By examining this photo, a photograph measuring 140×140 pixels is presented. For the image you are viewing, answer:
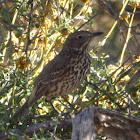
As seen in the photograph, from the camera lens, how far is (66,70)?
4297mm

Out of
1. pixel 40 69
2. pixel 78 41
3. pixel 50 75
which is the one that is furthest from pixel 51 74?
pixel 78 41

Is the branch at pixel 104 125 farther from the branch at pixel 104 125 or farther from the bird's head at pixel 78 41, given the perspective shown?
the bird's head at pixel 78 41

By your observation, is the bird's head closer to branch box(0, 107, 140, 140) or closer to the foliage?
the foliage

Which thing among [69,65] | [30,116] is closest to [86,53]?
[69,65]

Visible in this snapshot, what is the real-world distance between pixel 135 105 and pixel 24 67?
1.18 metres

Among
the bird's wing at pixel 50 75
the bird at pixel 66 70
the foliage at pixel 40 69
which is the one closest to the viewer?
the foliage at pixel 40 69

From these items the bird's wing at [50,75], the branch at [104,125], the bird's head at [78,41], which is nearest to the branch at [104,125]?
the branch at [104,125]

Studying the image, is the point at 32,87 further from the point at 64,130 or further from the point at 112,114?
the point at 112,114

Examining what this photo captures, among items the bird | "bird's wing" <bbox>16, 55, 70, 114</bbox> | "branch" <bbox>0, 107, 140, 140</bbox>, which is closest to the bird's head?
the bird

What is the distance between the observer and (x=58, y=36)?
438 centimetres

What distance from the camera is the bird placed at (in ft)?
13.8

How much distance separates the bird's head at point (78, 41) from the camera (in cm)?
443

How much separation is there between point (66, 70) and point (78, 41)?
1.40 feet

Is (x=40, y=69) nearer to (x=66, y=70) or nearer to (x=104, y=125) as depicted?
(x=66, y=70)
